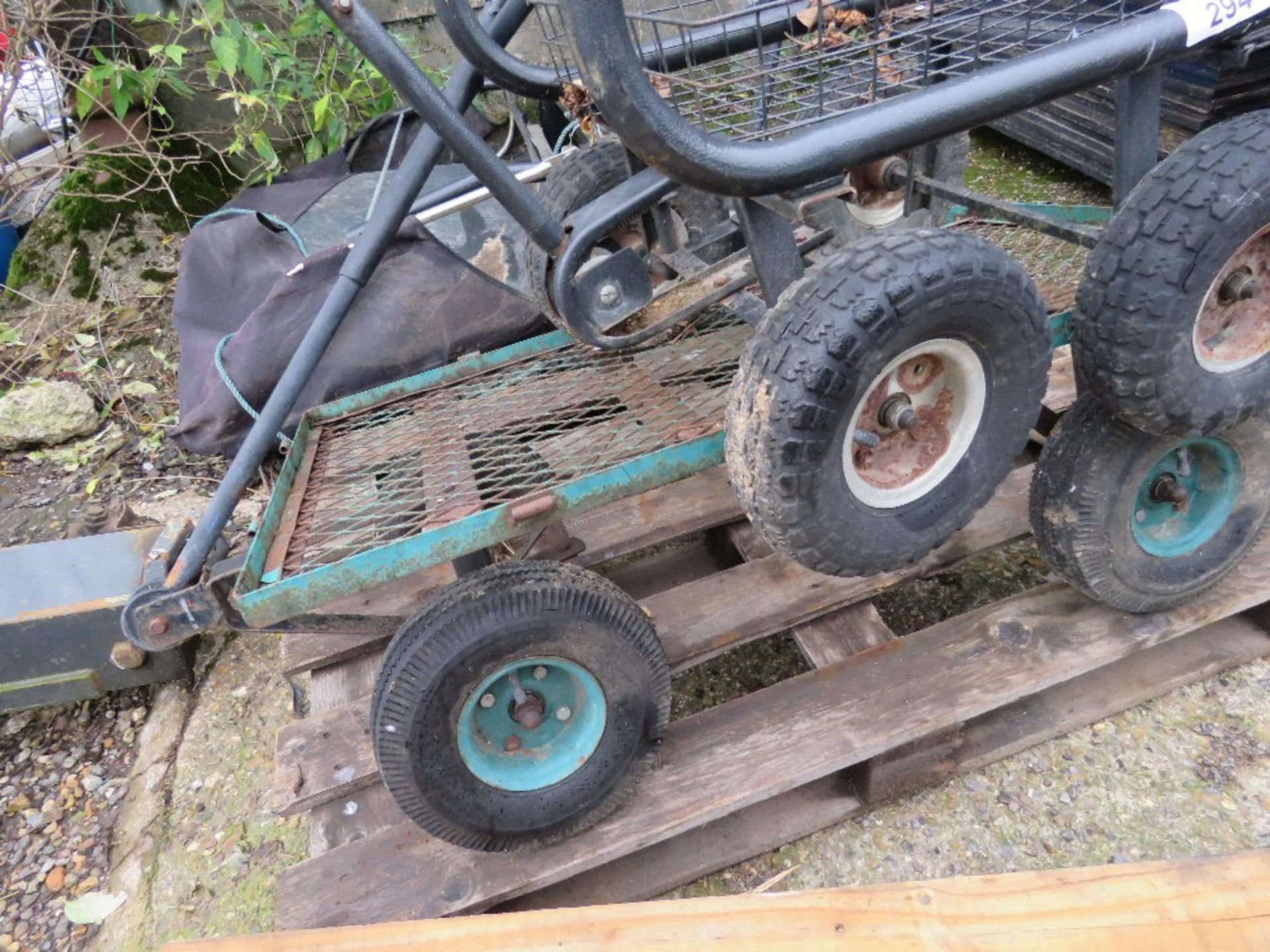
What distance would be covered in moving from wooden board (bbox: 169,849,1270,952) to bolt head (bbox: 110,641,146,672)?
51.1 inches

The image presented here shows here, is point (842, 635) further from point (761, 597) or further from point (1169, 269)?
point (1169, 269)

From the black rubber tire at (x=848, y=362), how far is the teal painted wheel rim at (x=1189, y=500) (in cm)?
51

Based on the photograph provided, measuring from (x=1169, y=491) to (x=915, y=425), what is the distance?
26.0 inches

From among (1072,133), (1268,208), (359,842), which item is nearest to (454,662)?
(359,842)

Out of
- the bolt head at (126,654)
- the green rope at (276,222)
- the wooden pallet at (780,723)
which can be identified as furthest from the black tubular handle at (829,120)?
the green rope at (276,222)

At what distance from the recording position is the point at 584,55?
105 centimetres

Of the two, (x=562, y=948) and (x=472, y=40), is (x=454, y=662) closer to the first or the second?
(x=562, y=948)

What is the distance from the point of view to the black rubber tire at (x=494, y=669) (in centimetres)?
135

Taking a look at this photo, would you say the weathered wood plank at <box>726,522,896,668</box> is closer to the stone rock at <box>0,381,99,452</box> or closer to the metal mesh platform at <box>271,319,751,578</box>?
the metal mesh platform at <box>271,319,751,578</box>

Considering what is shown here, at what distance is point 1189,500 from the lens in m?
1.79

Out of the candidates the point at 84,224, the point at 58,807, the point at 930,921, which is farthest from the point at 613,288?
the point at 84,224

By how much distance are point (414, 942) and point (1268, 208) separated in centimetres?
157

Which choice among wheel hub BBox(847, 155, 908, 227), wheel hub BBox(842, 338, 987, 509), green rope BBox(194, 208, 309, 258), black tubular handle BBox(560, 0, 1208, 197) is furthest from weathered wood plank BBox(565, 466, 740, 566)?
green rope BBox(194, 208, 309, 258)

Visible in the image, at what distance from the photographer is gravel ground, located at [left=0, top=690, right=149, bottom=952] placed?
1.87 m
